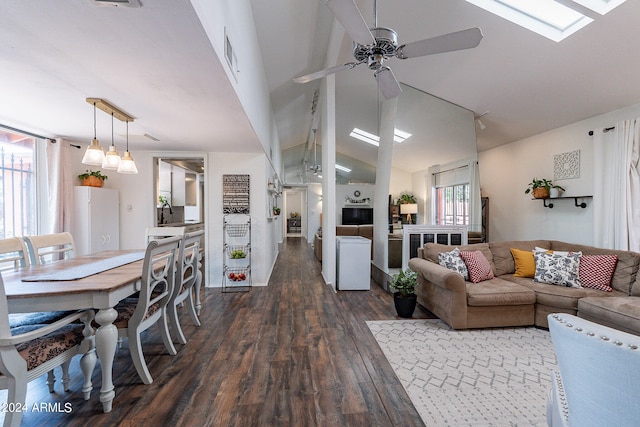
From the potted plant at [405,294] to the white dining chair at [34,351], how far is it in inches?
111

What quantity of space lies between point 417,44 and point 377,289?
136 inches

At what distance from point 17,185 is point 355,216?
804 centimetres

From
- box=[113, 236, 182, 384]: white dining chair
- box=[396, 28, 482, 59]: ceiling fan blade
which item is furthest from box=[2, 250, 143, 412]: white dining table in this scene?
box=[396, 28, 482, 59]: ceiling fan blade

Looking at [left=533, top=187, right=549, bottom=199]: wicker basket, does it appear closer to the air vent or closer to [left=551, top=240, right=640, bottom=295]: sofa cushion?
[left=551, top=240, right=640, bottom=295]: sofa cushion

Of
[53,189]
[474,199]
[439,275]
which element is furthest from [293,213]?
[439,275]

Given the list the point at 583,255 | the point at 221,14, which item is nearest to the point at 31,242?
the point at 221,14

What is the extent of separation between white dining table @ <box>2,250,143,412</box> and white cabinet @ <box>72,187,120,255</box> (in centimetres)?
198

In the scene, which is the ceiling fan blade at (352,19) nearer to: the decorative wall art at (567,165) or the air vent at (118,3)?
the air vent at (118,3)

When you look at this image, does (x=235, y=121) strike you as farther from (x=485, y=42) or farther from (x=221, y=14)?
(x=485, y=42)

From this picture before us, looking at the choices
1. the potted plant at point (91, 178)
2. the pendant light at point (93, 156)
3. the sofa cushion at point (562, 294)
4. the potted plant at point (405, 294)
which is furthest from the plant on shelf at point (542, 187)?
the potted plant at point (91, 178)

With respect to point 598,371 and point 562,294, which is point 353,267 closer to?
point 562,294

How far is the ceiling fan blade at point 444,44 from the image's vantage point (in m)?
1.83

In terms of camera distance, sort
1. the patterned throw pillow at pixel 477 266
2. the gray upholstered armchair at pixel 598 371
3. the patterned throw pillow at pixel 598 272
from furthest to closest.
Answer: the patterned throw pillow at pixel 477 266 < the patterned throw pillow at pixel 598 272 < the gray upholstered armchair at pixel 598 371

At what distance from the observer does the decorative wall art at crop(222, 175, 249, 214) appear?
14.2ft
